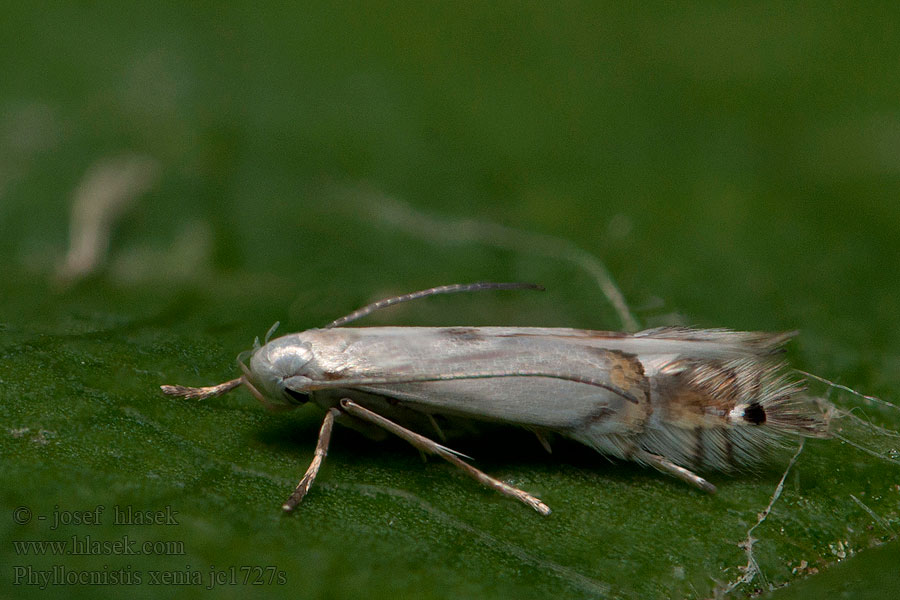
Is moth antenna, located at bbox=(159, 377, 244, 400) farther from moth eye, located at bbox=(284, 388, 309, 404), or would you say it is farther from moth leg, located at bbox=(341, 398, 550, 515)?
moth leg, located at bbox=(341, 398, 550, 515)

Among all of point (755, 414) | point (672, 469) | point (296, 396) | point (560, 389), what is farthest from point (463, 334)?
point (755, 414)

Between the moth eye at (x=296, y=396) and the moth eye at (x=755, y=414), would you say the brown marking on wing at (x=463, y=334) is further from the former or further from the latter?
the moth eye at (x=755, y=414)

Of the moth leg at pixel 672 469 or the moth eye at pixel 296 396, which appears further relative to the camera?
the moth eye at pixel 296 396

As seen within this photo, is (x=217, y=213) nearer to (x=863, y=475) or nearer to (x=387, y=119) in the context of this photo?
(x=387, y=119)

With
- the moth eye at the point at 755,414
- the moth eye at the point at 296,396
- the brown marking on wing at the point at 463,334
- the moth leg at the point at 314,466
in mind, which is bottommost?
the moth leg at the point at 314,466

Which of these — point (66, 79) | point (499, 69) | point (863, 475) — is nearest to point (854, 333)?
point (863, 475)

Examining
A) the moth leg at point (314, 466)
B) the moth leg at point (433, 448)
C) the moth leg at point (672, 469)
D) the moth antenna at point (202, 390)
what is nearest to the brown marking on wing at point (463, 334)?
the moth leg at point (433, 448)
